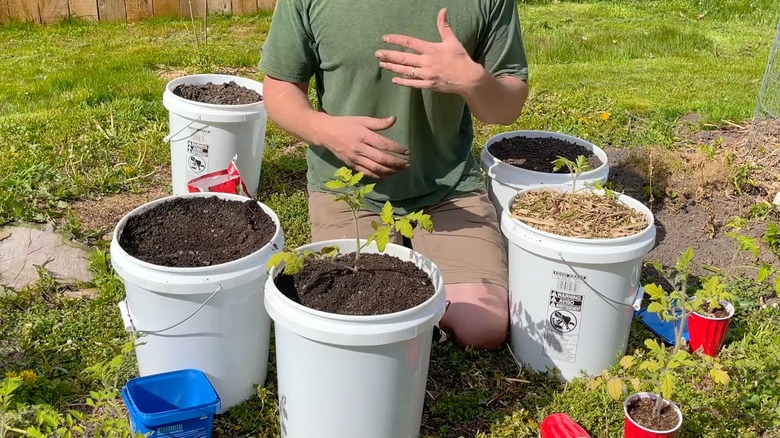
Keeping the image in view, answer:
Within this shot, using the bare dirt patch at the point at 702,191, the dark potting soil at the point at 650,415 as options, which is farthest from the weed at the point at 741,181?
the dark potting soil at the point at 650,415

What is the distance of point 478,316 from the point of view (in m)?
2.89

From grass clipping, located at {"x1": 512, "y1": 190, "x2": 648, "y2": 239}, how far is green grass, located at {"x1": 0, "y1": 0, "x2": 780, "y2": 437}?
0.54m

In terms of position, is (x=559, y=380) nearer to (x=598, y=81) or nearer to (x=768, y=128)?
(x=768, y=128)

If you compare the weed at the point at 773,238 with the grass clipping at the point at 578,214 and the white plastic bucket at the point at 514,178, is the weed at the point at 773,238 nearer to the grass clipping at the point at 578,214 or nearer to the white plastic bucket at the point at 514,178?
the white plastic bucket at the point at 514,178

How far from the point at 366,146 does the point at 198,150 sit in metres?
1.60

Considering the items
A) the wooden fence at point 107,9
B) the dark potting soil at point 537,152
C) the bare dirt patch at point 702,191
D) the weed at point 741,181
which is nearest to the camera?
the dark potting soil at point 537,152

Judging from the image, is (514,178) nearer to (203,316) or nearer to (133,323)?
(203,316)

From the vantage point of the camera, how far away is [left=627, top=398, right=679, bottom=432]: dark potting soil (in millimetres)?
2324

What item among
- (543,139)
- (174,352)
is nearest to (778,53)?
(543,139)

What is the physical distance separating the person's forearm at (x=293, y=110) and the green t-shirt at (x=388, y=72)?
5cm

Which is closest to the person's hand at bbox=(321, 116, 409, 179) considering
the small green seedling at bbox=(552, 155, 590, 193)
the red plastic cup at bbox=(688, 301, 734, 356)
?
the small green seedling at bbox=(552, 155, 590, 193)

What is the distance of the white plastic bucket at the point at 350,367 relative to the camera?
208cm

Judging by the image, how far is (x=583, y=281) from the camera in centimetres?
262

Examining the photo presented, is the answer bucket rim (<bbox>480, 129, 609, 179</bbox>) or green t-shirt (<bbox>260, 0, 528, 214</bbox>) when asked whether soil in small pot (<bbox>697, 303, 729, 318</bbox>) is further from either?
green t-shirt (<bbox>260, 0, 528, 214</bbox>)
